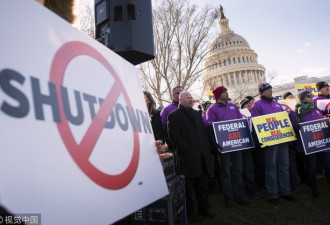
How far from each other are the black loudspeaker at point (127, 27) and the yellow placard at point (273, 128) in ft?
8.97

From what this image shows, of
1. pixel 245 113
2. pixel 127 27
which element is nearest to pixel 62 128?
pixel 127 27

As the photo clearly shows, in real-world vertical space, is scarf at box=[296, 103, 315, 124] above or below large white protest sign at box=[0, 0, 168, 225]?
above

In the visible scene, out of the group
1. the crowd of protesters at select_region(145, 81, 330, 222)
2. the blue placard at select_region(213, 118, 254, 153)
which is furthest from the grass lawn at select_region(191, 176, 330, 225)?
the blue placard at select_region(213, 118, 254, 153)

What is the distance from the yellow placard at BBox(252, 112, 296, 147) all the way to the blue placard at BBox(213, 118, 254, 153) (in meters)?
0.22

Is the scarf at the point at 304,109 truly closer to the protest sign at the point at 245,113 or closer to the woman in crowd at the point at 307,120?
the woman in crowd at the point at 307,120

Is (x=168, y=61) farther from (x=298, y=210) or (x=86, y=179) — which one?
(x=86, y=179)

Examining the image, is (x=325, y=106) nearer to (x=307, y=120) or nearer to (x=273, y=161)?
(x=307, y=120)

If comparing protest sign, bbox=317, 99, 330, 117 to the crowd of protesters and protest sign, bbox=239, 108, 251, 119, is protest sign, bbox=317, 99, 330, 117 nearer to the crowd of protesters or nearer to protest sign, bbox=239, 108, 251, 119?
the crowd of protesters

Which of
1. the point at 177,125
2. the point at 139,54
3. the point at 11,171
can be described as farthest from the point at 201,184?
the point at 11,171

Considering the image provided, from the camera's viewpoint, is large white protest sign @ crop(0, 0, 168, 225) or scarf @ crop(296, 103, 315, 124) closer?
large white protest sign @ crop(0, 0, 168, 225)

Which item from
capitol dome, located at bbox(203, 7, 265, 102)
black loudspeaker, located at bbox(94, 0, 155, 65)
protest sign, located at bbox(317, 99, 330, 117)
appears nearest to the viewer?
black loudspeaker, located at bbox(94, 0, 155, 65)

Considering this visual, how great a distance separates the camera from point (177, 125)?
3605 mm

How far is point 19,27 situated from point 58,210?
0.55m

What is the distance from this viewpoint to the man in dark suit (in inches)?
135
